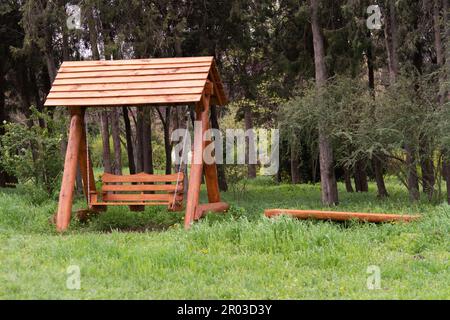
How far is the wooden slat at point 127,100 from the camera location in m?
10.9

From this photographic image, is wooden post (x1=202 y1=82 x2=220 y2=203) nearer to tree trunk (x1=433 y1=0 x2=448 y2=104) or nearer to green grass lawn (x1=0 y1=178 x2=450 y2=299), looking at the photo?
green grass lawn (x1=0 y1=178 x2=450 y2=299)

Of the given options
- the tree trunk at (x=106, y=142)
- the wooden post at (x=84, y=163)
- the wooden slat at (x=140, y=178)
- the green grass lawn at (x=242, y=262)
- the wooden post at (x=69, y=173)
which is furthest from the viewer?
the tree trunk at (x=106, y=142)

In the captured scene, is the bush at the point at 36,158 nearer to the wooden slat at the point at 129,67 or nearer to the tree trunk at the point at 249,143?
the wooden slat at the point at 129,67

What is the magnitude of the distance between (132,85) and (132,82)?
0.11 m

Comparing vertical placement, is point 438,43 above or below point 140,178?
above

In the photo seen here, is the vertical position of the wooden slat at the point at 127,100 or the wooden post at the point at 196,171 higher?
the wooden slat at the point at 127,100

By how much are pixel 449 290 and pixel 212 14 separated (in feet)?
53.3

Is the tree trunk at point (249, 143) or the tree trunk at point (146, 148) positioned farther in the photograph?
the tree trunk at point (249, 143)

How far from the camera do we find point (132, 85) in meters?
11.4

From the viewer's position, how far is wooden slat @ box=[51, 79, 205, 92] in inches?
440

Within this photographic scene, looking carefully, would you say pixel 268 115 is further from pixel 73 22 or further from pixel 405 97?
pixel 405 97

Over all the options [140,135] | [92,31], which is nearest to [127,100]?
[92,31]

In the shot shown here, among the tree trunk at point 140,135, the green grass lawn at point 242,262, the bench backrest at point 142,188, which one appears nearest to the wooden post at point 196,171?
the bench backrest at point 142,188

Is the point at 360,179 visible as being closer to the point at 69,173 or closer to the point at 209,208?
the point at 209,208
